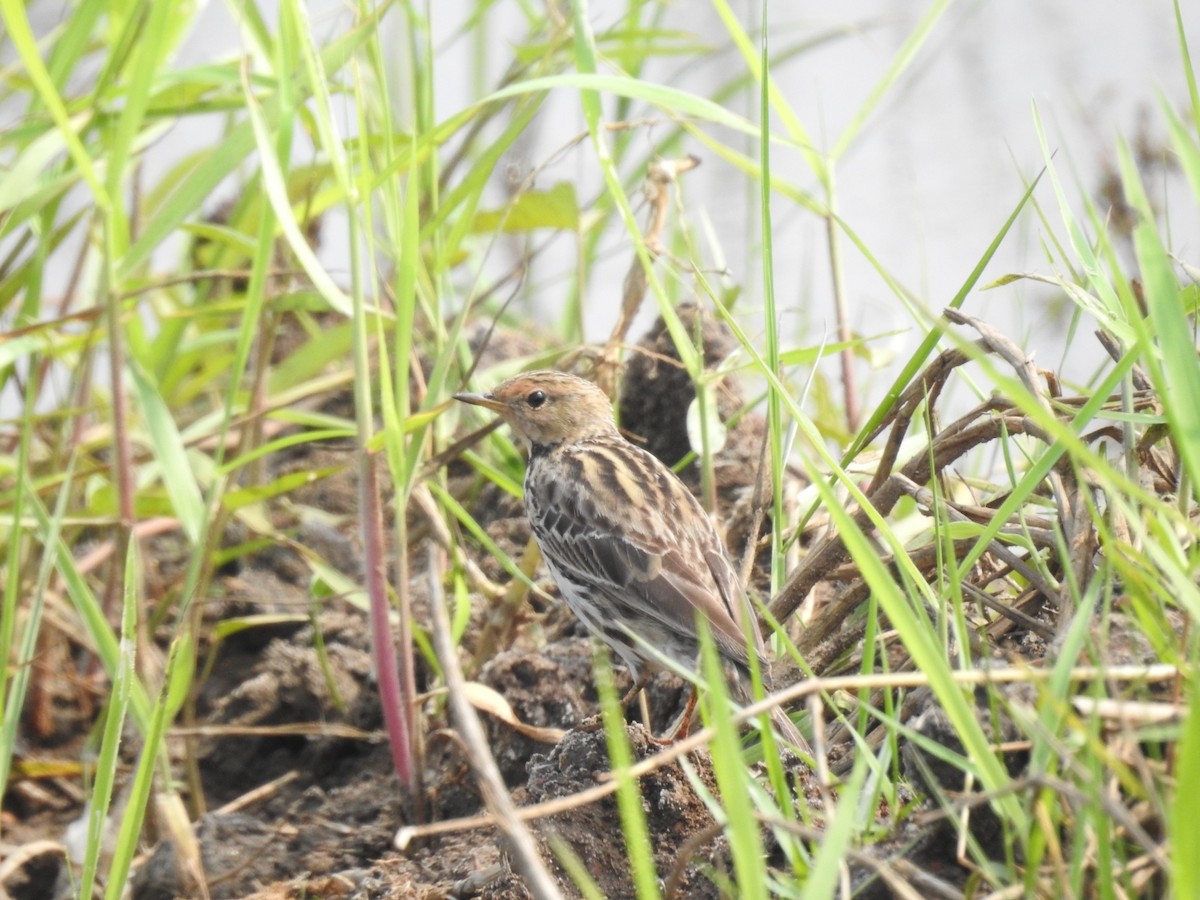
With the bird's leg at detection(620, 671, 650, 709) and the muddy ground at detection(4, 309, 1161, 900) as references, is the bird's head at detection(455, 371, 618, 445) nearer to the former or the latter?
the muddy ground at detection(4, 309, 1161, 900)

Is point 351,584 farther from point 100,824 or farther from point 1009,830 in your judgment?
point 1009,830

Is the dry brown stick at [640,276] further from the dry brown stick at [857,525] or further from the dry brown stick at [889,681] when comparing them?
the dry brown stick at [889,681]

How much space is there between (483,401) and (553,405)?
287mm

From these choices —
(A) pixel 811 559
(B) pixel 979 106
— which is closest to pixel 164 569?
(A) pixel 811 559

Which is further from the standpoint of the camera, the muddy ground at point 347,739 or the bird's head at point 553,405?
the bird's head at point 553,405

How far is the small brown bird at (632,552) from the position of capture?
3436 mm

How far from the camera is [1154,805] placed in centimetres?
187

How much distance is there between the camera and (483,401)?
415 cm

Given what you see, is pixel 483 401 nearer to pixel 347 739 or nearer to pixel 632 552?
pixel 632 552

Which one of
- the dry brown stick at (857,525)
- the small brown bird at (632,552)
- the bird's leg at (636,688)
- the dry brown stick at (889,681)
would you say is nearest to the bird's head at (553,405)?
the small brown bird at (632,552)

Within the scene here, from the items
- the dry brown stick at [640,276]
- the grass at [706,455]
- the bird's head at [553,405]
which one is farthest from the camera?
the bird's head at [553,405]

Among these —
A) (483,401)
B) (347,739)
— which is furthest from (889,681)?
(347,739)

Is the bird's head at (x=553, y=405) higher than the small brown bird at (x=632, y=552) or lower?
higher

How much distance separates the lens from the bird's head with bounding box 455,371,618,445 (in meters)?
4.34
